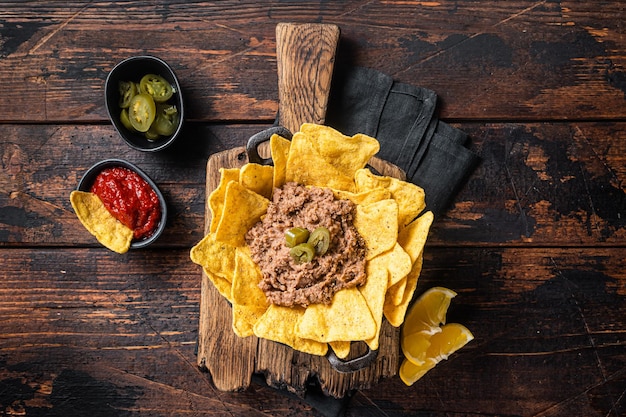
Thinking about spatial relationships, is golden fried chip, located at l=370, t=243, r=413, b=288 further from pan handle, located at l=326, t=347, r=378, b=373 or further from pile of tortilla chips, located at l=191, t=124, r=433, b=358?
pan handle, located at l=326, t=347, r=378, b=373

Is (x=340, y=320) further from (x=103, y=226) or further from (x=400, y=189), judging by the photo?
(x=103, y=226)

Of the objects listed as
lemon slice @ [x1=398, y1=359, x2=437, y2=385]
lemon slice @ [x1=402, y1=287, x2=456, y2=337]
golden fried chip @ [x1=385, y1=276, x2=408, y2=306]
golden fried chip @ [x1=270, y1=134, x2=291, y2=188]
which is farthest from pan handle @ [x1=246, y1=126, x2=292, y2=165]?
lemon slice @ [x1=398, y1=359, x2=437, y2=385]

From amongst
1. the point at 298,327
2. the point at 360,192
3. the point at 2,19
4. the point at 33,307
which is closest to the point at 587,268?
the point at 360,192

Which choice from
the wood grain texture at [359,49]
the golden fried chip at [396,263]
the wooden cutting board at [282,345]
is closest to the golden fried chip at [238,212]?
the wooden cutting board at [282,345]

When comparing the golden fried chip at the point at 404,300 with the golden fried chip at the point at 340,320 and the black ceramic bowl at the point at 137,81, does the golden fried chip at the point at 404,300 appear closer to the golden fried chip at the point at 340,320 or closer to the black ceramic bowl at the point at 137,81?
the golden fried chip at the point at 340,320

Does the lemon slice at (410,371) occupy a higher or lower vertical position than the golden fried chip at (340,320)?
lower

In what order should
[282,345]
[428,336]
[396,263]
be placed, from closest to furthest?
[396,263] < [282,345] < [428,336]

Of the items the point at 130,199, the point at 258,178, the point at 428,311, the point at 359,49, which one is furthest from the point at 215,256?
the point at 359,49
